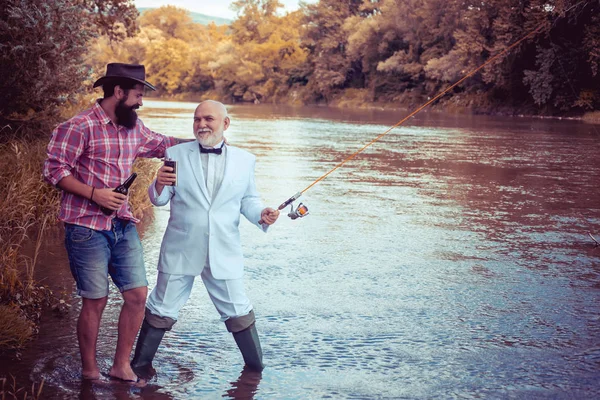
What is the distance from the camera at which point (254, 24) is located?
121 metres

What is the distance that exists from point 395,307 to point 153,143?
284 centimetres

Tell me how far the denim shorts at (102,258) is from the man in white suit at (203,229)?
8.4 inches

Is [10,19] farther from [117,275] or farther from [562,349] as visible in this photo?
[562,349]

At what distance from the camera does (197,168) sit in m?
5.32

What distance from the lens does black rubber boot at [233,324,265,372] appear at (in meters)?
5.46

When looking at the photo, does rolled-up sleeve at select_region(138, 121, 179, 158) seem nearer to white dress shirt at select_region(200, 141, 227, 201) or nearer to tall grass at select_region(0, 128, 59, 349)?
white dress shirt at select_region(200, 141, 227, 201)

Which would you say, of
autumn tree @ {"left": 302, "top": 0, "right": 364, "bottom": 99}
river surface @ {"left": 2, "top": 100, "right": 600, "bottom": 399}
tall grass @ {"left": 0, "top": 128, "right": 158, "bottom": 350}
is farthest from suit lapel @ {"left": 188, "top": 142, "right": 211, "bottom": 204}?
autumn tree @ {"left": 302, "top": 0, "right": 364, "bottom": 99}

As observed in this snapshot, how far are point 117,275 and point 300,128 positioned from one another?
106 ft

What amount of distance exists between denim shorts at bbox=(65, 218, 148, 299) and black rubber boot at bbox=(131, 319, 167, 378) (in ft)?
1.05

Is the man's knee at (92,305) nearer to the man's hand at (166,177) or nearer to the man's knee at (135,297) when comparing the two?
the man's knee at (135,297)

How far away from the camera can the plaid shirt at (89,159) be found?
5008mm

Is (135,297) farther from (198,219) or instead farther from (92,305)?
(198,219)

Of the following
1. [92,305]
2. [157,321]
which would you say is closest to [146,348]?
[157,321]

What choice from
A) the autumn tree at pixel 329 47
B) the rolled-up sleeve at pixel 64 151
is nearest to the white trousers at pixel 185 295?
the rolled-up sleeve at pixel 64 151
